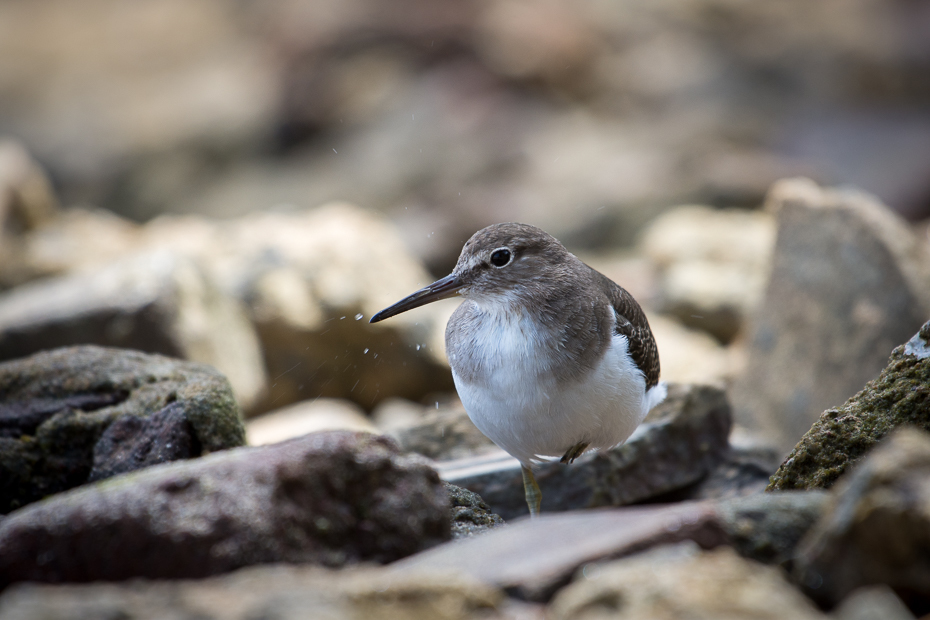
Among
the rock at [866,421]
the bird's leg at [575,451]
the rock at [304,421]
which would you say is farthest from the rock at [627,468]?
the rock at [866,421]

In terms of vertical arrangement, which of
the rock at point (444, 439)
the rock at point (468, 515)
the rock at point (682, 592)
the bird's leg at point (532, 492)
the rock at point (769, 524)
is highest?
the rock at point (682, 592)

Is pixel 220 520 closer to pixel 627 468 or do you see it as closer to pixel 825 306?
pixel 627 468

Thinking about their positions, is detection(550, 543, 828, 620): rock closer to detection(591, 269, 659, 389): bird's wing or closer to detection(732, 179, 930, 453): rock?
detection(591, 269, 659, 389): bird's wing

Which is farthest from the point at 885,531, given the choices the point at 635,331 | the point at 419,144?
the point at 419,144

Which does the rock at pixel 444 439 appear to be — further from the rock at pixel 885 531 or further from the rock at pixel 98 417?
the rock at pixel 885 531

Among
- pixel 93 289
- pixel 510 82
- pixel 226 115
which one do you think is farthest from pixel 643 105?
pixel 93 289
